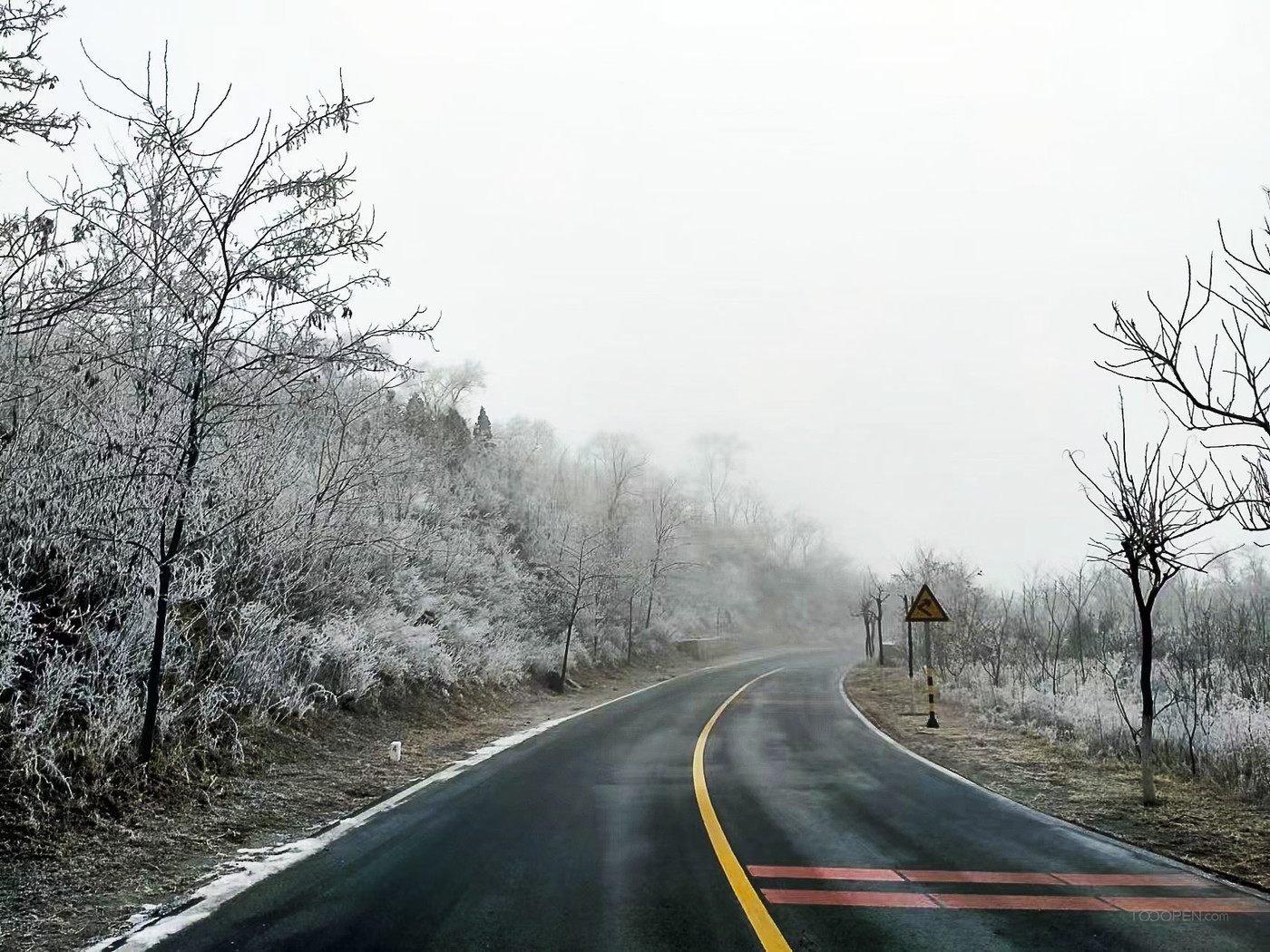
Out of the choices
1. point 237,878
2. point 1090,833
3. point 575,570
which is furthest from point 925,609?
point 575,570

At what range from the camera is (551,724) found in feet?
55.9

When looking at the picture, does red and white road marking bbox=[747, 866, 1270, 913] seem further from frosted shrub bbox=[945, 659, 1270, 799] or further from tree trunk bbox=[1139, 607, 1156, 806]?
frosted shrub bbox=[945, 659, 1270, 799]

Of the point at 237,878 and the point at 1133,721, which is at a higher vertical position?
the point at 237,878

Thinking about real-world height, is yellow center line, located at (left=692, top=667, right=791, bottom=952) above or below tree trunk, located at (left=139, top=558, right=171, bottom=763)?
below

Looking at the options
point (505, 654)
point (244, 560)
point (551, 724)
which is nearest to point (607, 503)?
point (505, 654)

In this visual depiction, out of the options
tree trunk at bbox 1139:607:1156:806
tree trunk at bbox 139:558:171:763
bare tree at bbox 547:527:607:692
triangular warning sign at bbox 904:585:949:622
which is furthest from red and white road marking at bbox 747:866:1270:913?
bare tree at bbox 547:527:607:692

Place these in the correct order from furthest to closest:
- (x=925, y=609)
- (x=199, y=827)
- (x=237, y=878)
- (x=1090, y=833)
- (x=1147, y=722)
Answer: (x=925, y=609) < (x=1147, y=722) < (x=1090, y=833) < (x=199, y=827) < (x=237, y=878)

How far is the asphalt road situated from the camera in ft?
15.3

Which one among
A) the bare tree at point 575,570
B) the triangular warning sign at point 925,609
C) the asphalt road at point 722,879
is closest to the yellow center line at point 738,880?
the asphalt road at point 722,879

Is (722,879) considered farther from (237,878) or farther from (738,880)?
(237,878)

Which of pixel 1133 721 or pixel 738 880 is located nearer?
pixel 738 880

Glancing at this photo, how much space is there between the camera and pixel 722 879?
5848mm

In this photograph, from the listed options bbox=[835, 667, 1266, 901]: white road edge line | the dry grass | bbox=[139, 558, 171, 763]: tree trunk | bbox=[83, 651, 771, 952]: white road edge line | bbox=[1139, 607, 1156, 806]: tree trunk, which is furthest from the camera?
bbox=[1139, 607, 1156, 806]: tree trunk

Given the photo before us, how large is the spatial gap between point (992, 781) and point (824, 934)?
6.95 metres
